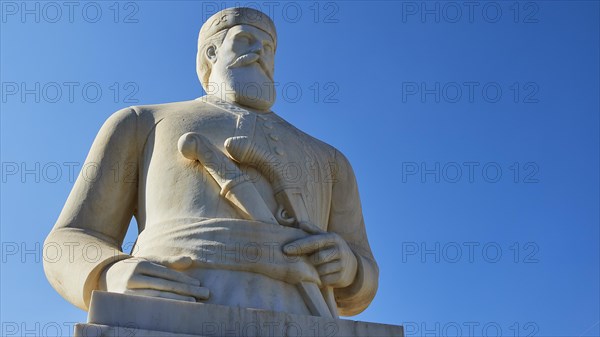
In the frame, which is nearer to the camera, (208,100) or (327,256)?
(327,256)

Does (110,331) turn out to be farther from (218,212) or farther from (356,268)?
(356,268)

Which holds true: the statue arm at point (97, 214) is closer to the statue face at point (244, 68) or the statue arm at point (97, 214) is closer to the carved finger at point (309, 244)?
the statue face at point (244, 68)

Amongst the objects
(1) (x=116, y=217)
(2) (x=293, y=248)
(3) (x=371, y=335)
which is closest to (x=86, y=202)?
(1) (x=116, y=217)

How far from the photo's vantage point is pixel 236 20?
8898 mm

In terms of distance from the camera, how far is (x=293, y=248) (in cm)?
725

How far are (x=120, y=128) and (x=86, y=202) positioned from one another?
2.29 ft

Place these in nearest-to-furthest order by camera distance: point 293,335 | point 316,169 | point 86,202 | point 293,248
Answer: point 293,335 → point 293,248 → point 86,202 → point 316,169

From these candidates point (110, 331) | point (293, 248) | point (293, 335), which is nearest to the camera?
point (110, 331)

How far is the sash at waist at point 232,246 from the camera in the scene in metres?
7.09

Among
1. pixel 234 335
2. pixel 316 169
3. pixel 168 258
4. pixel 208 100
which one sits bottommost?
pixel 234 335

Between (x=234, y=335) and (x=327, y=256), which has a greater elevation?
(x=327, y=256)

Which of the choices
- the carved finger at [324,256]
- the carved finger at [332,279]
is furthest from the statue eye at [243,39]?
the carved finger at [332,279]

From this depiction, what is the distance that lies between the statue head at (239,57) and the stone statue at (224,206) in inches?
0.5

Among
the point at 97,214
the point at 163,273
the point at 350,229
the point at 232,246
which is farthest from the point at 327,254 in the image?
the point at 97,214
